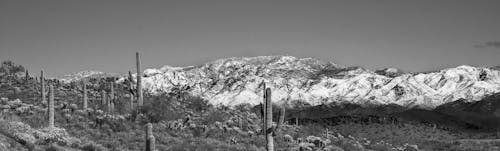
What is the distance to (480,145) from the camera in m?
76.1

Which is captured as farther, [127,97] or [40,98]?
[127,97]

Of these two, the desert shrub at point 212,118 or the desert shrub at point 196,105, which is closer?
the desert shrub at point 212,118

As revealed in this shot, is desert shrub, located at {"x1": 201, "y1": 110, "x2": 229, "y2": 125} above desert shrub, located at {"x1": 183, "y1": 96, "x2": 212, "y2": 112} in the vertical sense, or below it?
below

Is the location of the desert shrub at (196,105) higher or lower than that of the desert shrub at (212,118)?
higher

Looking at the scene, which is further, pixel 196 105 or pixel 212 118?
pixel 196 105

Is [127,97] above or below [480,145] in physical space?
above

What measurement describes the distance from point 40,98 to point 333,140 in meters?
22.6

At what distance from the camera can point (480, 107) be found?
589ft

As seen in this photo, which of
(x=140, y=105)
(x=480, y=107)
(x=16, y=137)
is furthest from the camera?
(x=480, y=107)

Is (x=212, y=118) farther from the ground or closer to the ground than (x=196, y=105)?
closer to the ground

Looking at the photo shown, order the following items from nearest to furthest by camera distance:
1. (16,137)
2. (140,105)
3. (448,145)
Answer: (16,137), (140,105), (448,145)

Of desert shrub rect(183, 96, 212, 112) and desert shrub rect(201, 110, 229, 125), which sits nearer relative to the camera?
desert shrub rect(201, 110, 229, 125)

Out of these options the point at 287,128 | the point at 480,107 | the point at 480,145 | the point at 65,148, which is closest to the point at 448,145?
the point at 480,145

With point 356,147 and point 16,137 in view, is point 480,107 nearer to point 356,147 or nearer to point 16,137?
point 356,147
